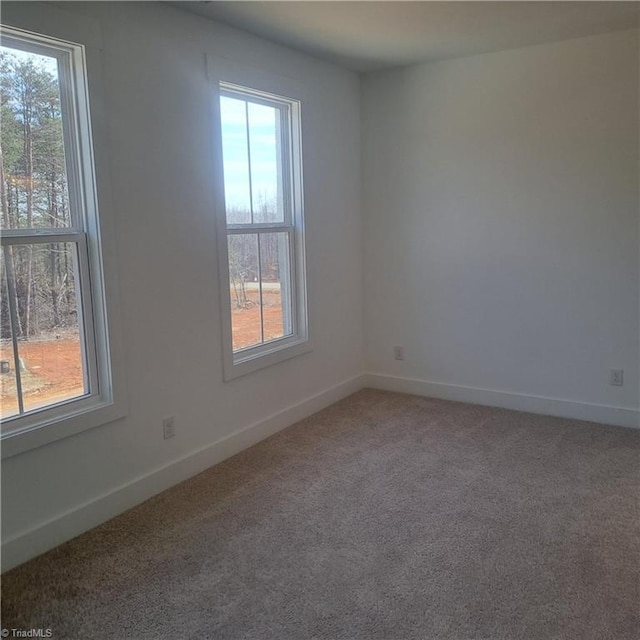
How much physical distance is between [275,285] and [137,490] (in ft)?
5.23

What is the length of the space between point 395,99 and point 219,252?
6.68 feet

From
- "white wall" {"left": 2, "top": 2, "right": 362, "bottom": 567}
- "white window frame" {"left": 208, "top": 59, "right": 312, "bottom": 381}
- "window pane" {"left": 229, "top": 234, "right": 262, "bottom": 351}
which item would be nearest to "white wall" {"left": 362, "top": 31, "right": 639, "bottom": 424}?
"white window frame" {"left": 208, "top": 59, "right": 312, "bottom": 381}

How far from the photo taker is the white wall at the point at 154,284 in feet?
8.07

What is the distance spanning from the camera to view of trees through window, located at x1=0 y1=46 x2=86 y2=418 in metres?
2.29

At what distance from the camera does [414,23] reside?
3.16 meters

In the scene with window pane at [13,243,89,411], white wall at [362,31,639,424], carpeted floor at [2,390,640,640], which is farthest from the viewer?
white wall at [362,31,639,424]

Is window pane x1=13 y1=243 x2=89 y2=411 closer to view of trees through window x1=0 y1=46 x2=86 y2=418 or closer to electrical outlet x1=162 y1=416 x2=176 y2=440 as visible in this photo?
view of trees through window x1=0 y1=46 x2=86 y2=418

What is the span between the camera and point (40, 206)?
2.42 m

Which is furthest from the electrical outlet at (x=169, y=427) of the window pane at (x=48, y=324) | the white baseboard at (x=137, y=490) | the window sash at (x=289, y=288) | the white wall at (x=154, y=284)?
the window sash at (x=289, y=288)

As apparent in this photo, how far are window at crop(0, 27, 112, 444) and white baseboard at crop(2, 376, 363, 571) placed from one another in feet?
1.49

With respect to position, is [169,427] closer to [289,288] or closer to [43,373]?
[43,373]

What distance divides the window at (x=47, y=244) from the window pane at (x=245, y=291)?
0.99m

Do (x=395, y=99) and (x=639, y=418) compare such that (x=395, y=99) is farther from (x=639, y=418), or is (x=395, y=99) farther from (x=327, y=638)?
(x=327, y=638)

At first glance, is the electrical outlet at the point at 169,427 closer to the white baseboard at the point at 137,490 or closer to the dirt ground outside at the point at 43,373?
the white baseboard at the point at 137,490
